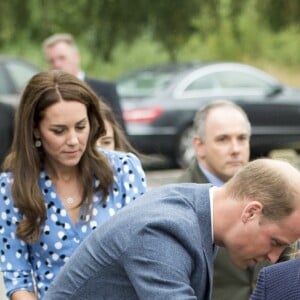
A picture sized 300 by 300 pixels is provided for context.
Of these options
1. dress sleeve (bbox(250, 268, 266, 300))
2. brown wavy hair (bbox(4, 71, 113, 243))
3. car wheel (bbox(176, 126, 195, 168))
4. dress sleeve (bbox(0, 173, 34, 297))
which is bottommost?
car wheel (bbox(176, 126, 195, 168))

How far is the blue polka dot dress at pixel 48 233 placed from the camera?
4.29 meters

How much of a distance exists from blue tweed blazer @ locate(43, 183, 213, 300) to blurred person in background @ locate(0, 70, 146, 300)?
799 millimetres

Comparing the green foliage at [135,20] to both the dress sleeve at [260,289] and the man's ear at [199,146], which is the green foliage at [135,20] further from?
the dress sleeve at [260,289]

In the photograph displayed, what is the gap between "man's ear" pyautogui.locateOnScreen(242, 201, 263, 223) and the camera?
10.7 feet

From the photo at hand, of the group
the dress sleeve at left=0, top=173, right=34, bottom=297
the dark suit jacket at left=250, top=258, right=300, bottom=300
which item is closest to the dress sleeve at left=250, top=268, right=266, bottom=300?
the dark suit jacket at left=250, top=258, right=300, bottom=300

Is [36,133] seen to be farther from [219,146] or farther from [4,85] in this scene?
[4,85]

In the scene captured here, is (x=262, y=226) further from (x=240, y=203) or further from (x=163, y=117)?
(x=163, y=117)

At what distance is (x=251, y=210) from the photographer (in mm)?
3279

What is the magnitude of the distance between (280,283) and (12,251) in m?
1.57

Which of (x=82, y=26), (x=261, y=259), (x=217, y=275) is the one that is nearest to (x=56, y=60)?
(x=217, y=275)

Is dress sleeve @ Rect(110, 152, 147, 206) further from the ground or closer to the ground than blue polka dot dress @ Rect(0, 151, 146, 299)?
further from the ground

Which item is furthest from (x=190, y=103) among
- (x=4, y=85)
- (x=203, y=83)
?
(x=4, y=85)

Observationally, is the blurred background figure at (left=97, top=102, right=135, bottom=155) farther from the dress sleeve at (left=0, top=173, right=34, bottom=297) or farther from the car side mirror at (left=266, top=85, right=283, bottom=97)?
the car side mirror at (left=266, top=85, right=283, bottom=97)

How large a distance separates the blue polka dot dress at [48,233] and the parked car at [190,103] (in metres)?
10.9
